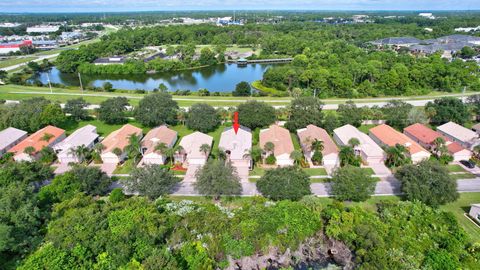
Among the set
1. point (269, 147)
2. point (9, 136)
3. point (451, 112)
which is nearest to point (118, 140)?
point (9, 136)

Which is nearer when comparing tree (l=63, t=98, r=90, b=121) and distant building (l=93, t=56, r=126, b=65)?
tree (l=63, t=98, r=90, b=121)

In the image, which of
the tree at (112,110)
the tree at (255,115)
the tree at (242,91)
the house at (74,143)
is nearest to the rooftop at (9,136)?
the house at (74,143)

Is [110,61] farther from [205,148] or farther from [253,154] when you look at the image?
[253,154]

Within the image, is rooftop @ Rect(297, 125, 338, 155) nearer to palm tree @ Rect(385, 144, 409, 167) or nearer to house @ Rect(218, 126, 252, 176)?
palm tree @ Rect(385, 144, 409, 167)

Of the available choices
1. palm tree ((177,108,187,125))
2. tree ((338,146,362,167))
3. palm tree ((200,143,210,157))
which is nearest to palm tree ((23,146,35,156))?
palm tree ((177,108,187,125))

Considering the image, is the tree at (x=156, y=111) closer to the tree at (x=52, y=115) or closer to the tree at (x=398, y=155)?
the tree at (x=52, y=115)

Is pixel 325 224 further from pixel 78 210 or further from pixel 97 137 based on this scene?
pixel 97 137
